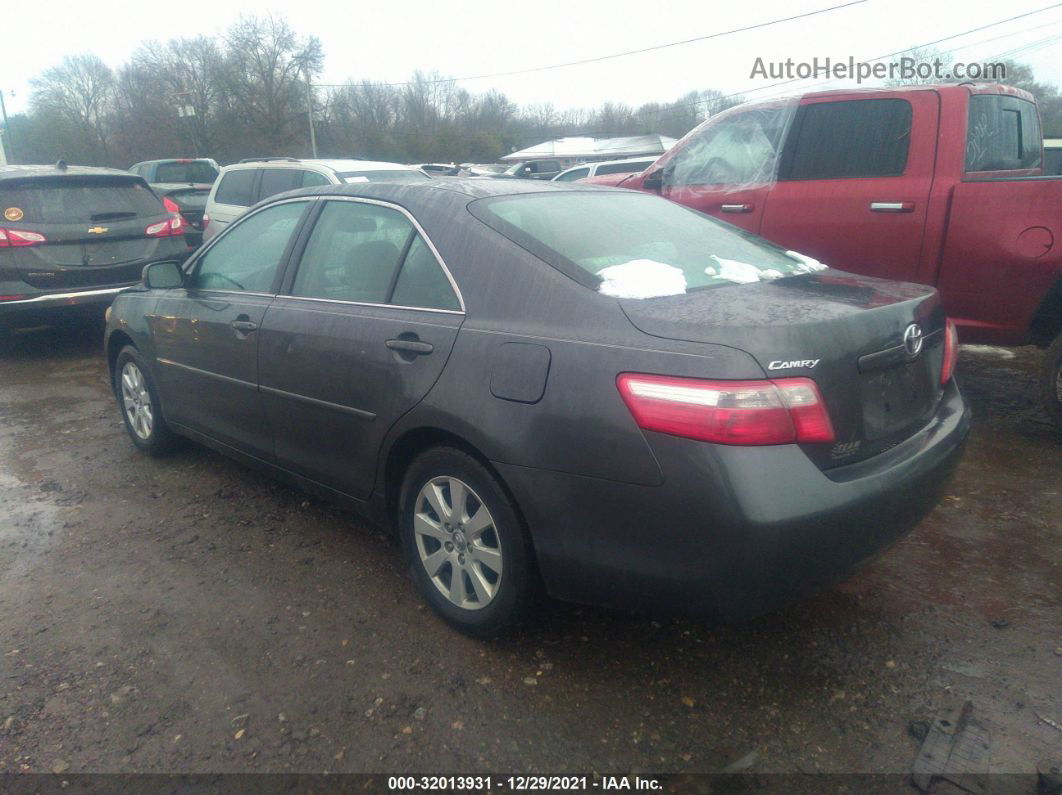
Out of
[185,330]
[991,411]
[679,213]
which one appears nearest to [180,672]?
[185,330]

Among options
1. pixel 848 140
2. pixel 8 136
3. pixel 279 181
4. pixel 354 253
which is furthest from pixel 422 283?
pixel 8 136

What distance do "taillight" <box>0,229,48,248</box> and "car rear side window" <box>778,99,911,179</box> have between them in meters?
6.14

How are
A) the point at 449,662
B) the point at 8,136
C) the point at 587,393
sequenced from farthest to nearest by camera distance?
the point at 8,136, the point at 449,662, the point at 587,393

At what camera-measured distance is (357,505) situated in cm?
327

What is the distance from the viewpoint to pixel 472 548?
2781mm

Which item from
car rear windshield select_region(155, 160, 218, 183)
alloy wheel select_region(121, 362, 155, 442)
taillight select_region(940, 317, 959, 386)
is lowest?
alloy wheel select_region(121, 362, 155, 442)

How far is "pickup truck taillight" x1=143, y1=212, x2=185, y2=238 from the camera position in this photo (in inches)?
307

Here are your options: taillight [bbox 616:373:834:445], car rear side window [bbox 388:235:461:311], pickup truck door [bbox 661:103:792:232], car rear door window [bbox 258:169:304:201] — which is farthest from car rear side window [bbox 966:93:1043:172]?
car rear door window [bbox 258:169:304:201]

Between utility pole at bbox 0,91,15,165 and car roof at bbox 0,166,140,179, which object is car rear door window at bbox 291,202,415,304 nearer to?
car roof at bbox 0,166,140,179

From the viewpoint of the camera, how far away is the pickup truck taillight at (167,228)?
7.80 meters

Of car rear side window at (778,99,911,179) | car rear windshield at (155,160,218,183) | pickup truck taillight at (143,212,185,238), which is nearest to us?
car rear side window at (778,99,911,179)

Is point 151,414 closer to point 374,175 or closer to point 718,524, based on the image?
point 718,524

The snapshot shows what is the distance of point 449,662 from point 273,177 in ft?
23.5

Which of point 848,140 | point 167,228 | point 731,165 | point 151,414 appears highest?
point 848,140
